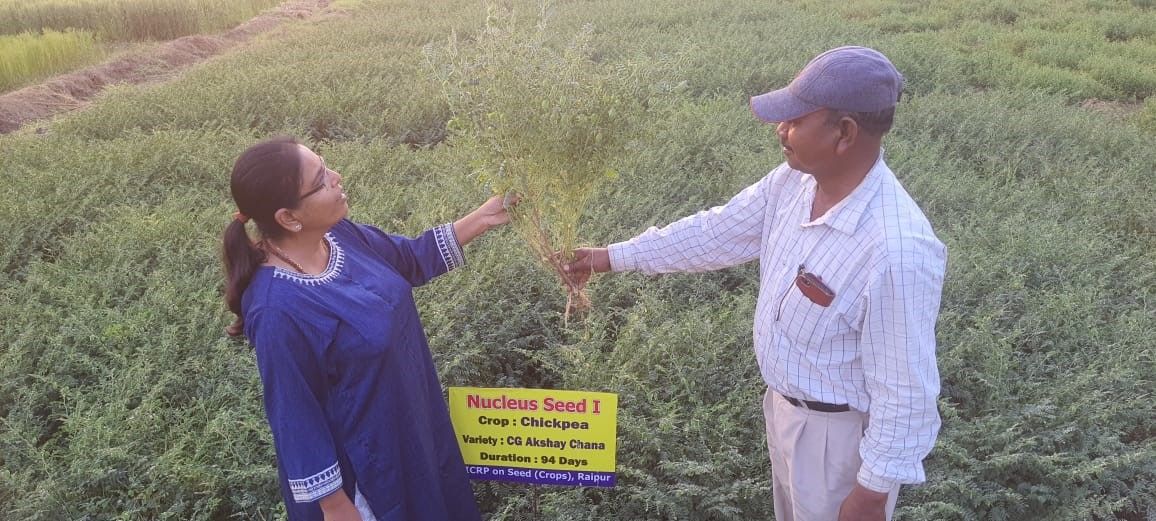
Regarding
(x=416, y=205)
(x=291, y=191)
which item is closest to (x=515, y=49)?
(x=291, y=191)

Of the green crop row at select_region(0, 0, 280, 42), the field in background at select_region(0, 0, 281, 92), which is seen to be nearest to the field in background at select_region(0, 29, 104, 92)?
the field in background at select_region(0, 0, 281, 92)

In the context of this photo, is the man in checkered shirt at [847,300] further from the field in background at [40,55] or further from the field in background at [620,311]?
the field in background at [40,55]

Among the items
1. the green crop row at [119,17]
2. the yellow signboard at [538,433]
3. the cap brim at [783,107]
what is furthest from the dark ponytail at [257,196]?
the green crop row at [119,17]

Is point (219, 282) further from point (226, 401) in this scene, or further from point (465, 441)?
point (465, 441)

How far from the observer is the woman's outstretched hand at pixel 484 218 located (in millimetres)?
2490

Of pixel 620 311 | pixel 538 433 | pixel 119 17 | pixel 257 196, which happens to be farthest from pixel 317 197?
pixel 119 17

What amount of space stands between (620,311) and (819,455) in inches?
74.6

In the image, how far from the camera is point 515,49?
8.10 ft

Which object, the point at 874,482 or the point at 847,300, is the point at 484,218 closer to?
the point at 847,300

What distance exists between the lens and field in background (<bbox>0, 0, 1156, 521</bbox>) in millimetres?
2787

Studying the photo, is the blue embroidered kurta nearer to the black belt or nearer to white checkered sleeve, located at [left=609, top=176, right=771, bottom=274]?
white checkered sleeve, located at [left=609, top=176, right=771, bottom=274]

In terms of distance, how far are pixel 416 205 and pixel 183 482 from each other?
2585 mm

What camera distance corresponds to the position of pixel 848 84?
5.32 ft

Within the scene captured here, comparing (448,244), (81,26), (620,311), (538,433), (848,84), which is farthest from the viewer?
(81,26)
